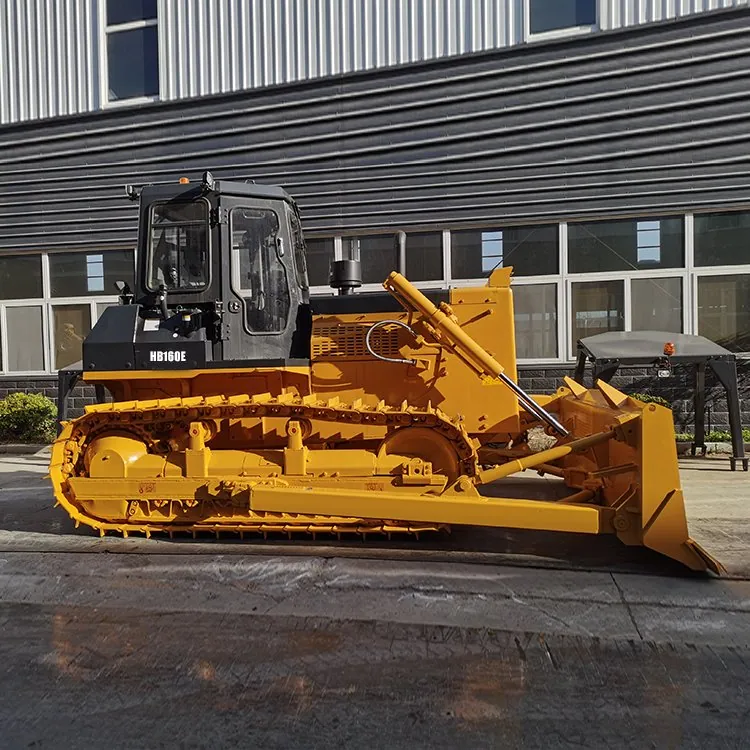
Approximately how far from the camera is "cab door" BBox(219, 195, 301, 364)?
523 cm

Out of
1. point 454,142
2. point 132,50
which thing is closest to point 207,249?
point 454,142

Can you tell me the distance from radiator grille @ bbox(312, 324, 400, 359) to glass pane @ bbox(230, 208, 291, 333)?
0.39 m

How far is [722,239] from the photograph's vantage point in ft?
31.1

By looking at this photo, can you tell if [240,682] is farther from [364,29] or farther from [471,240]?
[364,29]

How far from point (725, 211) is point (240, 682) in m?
9.63

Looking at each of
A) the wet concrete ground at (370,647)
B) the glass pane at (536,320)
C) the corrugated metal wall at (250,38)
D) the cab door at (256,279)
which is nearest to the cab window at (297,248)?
the cab door at (256,279)

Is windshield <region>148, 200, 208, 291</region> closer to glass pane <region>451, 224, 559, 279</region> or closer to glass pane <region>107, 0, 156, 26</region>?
glass pane <region>451, 224, 559, 279</region>

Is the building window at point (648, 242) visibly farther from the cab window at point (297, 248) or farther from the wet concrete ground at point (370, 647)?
the cab window at point (297, 248)

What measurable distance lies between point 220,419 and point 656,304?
7397 millimetres

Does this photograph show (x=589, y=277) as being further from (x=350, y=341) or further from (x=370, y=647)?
(x=370, y=647)

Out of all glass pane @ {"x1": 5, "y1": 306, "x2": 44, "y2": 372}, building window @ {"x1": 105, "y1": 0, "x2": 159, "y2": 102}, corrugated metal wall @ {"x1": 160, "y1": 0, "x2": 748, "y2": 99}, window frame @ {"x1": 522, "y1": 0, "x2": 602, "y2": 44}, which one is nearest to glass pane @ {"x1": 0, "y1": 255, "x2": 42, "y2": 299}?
glass pane @ {"x1": 5, "y1": 306, "x2": 44, "y2": 372}

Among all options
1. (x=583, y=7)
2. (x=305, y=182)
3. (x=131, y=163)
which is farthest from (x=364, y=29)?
(x=131, y=163)

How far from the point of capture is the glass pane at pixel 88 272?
11.5 meters

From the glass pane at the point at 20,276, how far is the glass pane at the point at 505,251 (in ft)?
25.9
